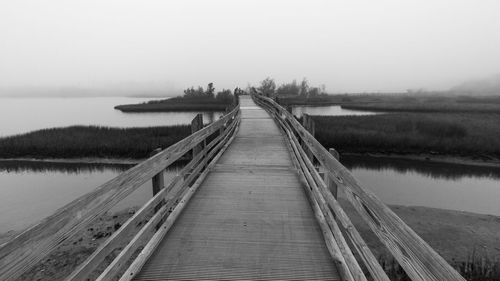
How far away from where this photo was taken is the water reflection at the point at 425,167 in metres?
15.1

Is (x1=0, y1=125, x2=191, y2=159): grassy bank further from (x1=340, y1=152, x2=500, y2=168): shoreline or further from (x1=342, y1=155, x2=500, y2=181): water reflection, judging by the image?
(x1=340, y1=152, x2=500, y2=168): shoreline

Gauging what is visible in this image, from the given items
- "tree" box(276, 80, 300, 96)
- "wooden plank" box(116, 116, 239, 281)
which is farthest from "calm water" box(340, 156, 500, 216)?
"tree" box(276, 80, 300, 96)

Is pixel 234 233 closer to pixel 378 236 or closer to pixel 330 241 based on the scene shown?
pixel 330 241

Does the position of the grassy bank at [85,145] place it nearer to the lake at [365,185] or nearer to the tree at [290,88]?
the lake at [365,185]

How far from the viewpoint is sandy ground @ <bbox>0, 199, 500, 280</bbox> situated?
20.9 feet

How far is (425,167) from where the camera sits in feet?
54.7

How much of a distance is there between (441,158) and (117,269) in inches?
861

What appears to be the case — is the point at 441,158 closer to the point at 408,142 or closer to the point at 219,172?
the point at 408,142

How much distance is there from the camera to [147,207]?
3080 millimetres

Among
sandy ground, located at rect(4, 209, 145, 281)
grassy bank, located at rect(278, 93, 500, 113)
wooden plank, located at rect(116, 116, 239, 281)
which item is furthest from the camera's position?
grassy bank, located at rect(278, 93, 500, 113)

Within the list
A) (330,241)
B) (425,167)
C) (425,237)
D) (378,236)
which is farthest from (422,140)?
(378,236)

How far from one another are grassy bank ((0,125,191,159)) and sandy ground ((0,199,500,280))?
11.1 m

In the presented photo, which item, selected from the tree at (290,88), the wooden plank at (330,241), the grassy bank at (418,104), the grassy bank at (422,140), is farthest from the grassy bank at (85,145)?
the tree at (290,88)

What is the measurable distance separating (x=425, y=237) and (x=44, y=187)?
16488mm
